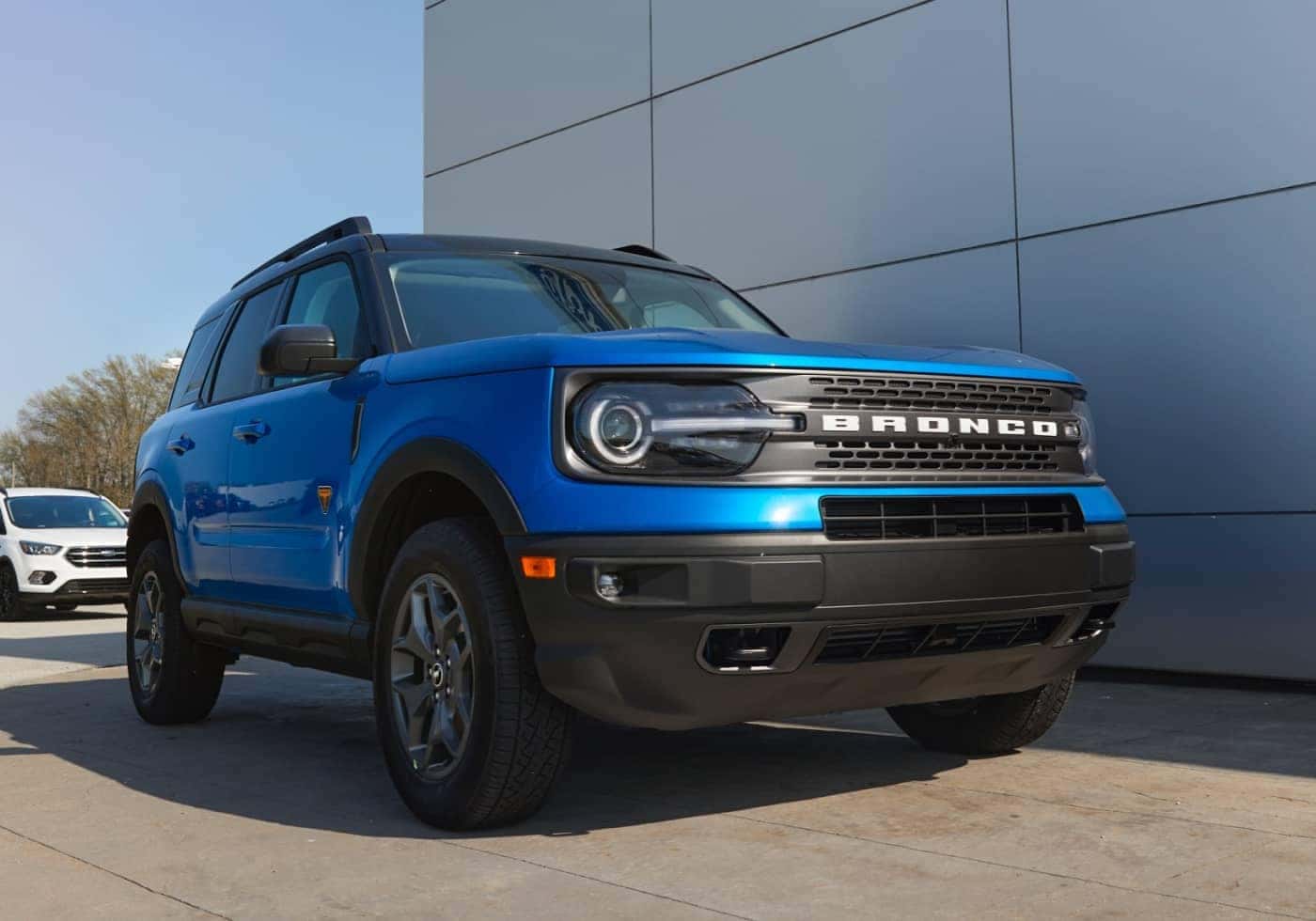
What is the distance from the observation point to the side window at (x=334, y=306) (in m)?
4.94

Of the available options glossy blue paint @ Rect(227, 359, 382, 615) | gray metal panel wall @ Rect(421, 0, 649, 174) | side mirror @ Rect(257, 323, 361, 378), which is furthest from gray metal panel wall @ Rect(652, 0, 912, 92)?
side mirror @ Rect(257, 323, 361, 378)

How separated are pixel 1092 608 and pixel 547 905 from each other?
194cm

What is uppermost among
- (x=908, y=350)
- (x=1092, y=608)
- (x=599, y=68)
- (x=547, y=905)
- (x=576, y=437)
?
(x=599, y=68)

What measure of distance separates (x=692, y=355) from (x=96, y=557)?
14254 millimetres

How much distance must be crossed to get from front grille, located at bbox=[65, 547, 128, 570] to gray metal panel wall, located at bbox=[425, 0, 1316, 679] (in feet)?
27.8

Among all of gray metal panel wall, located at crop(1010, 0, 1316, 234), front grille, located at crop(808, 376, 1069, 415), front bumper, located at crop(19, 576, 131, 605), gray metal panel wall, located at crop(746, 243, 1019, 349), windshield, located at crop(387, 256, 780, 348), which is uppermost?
gray metal panel wall, located at crop(1010, 0, 1316, 234)

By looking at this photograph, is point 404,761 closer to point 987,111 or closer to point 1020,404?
point 1020,404

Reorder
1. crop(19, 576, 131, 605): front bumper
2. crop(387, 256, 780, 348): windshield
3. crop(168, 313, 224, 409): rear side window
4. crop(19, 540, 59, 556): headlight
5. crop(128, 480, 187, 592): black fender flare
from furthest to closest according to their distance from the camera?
crop(19, 540, 59, 556): headlight, crop(19, 576, 131, 605): front bumper, crop(168, 313, 224, 409): rear side window, crop(128, 480, 187, 592): black fender flare, crop(387, 256, 780, 348): windshield

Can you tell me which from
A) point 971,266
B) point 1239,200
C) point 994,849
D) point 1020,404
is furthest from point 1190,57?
point 994,849

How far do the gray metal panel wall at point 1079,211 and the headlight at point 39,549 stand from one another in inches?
347

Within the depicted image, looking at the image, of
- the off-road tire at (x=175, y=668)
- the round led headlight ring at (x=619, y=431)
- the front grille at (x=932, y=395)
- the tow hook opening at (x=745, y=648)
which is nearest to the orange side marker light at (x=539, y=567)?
the round led headlight ring at (x=619, y=431)

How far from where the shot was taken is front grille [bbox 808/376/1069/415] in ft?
12.4

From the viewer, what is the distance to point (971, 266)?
8.39 m

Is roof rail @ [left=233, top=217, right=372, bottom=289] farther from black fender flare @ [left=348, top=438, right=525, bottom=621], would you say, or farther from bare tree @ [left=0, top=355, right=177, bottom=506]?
bare tree @ [left=0, top=355, right=177, bottom=506]
